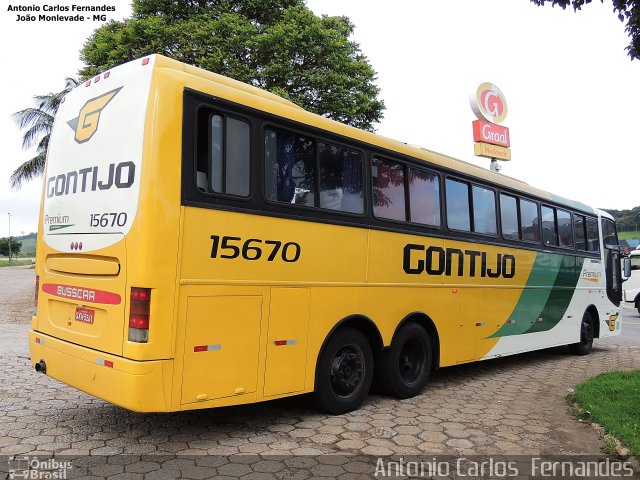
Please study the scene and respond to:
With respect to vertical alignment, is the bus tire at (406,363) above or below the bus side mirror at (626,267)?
below

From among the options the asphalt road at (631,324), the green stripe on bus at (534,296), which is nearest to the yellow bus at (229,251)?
the green stripe on bus at (534,296)

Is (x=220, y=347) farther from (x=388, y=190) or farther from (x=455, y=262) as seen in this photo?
(x=455, y=262)

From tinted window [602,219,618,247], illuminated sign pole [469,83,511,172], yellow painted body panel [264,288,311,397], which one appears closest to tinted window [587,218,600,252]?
tinted window [602,219,618,247]

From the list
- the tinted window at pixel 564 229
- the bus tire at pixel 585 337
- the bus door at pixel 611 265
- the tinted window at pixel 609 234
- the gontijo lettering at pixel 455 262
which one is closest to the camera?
the gontijo lettering at pixel 455 262

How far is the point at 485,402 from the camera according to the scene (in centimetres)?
627

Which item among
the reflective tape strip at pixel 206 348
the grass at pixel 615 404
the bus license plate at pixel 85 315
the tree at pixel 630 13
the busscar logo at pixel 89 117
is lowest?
the grass at pixel 615 404

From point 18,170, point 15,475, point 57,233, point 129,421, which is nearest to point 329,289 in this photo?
point 129,421

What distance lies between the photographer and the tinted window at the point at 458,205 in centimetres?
714

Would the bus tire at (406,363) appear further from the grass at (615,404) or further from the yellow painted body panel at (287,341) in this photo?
the grass at (615,404)

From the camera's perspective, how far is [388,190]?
6195 millimetres

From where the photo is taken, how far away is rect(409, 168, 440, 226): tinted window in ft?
21.5

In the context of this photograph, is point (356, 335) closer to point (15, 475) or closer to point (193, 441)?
point (193, 441)

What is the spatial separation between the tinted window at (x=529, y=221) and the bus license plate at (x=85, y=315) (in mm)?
6791

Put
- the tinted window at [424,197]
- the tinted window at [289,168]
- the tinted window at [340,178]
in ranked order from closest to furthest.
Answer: the tinted window at [289,168] < the tinted window at [340,178] < the tinted window at [424,197]
